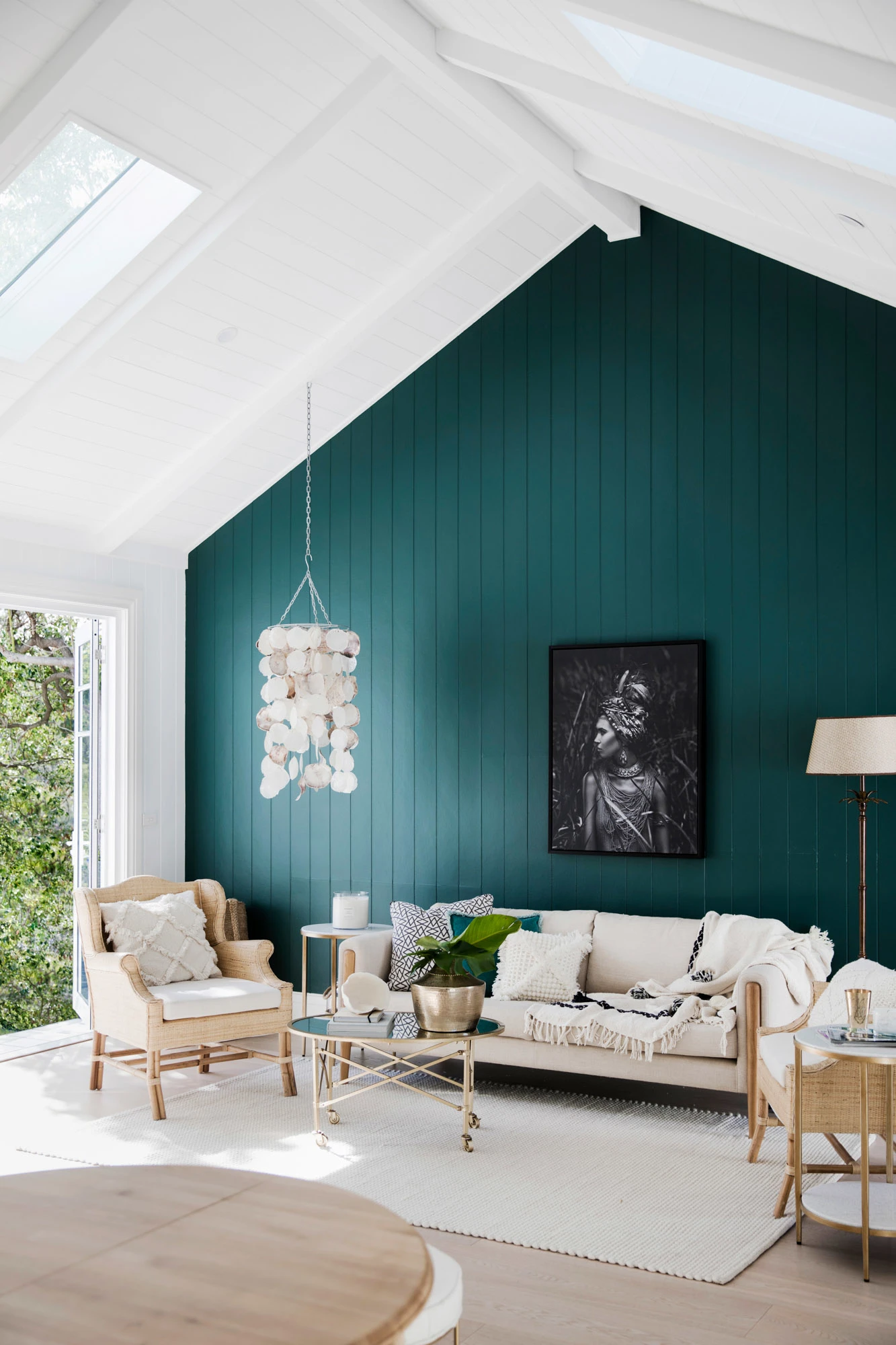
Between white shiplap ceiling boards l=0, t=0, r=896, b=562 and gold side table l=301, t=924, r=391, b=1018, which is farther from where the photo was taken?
gold side table l=301, t=924, r=391, b=1018

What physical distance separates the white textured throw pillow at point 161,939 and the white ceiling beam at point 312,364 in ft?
6.57

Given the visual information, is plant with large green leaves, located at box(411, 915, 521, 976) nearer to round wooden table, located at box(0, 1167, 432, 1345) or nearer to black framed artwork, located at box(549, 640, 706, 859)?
black framed artwork, located at box(549, 640, 706, 859)

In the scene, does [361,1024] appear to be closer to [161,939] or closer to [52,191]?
[161,939]

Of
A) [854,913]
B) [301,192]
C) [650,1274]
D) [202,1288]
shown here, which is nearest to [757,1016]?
[854,913]

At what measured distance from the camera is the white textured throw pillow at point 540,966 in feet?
16.2

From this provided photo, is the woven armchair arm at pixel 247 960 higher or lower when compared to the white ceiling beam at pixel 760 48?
lower

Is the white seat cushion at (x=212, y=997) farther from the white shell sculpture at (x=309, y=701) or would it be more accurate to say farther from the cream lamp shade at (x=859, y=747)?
the cream lamp shade at (x=859, y=747)

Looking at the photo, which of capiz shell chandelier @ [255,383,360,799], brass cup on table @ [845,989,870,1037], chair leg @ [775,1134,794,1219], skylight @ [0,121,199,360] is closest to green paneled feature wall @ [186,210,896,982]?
capiz shell chandelier @ [255,383,360,799]

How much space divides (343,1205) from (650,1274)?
190 centimetres

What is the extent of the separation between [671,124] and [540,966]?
329cm

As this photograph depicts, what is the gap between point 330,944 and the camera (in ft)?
20.2

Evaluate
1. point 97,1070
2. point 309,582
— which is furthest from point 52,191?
point 97,1070

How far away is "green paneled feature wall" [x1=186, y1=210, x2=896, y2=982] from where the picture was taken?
4977 millimetres

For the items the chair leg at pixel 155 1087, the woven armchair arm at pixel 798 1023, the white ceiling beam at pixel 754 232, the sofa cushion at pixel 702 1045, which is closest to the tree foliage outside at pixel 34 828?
the chair leg at pixel 155 1087
